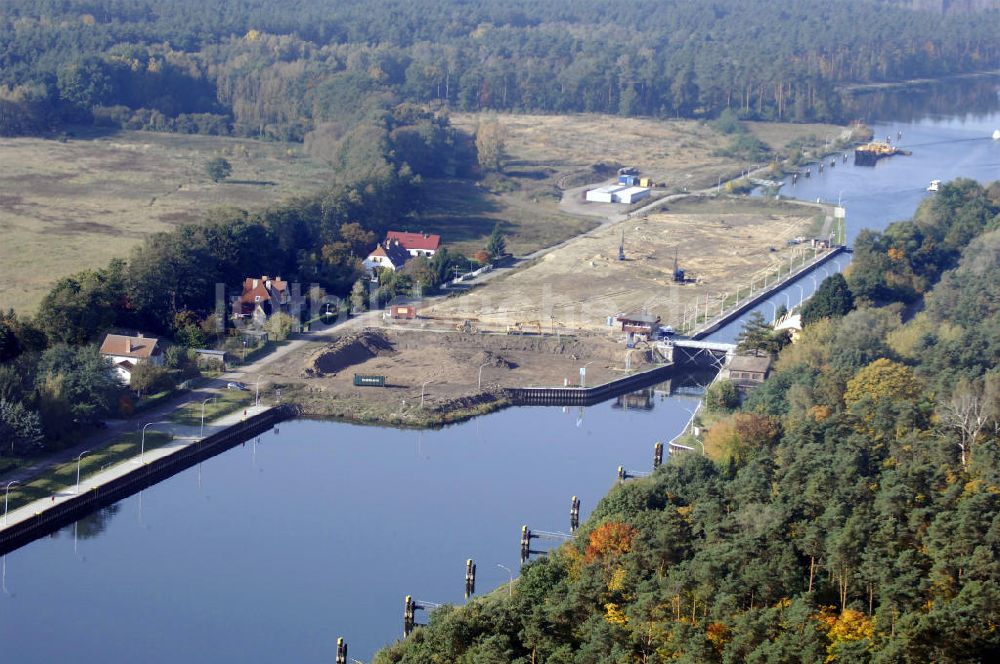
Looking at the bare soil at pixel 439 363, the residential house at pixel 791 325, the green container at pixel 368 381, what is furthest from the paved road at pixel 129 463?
the residential house at pixel 791 325

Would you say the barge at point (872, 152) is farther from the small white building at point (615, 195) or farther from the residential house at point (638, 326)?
the residential house at point (638, 326)

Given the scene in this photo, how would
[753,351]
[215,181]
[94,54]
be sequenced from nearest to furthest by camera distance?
[753,351], [215,181], [94,54]

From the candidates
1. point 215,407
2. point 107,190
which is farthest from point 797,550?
point 107,190

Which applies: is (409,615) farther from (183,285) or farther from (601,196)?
(601,196)

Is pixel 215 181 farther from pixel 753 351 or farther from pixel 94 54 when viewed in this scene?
pixel 753 351

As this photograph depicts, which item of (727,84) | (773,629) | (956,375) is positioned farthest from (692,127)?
(773,629)

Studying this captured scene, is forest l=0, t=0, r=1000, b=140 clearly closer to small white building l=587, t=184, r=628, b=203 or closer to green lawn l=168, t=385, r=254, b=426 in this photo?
small white building l=587, t=184, r=628, b=203
